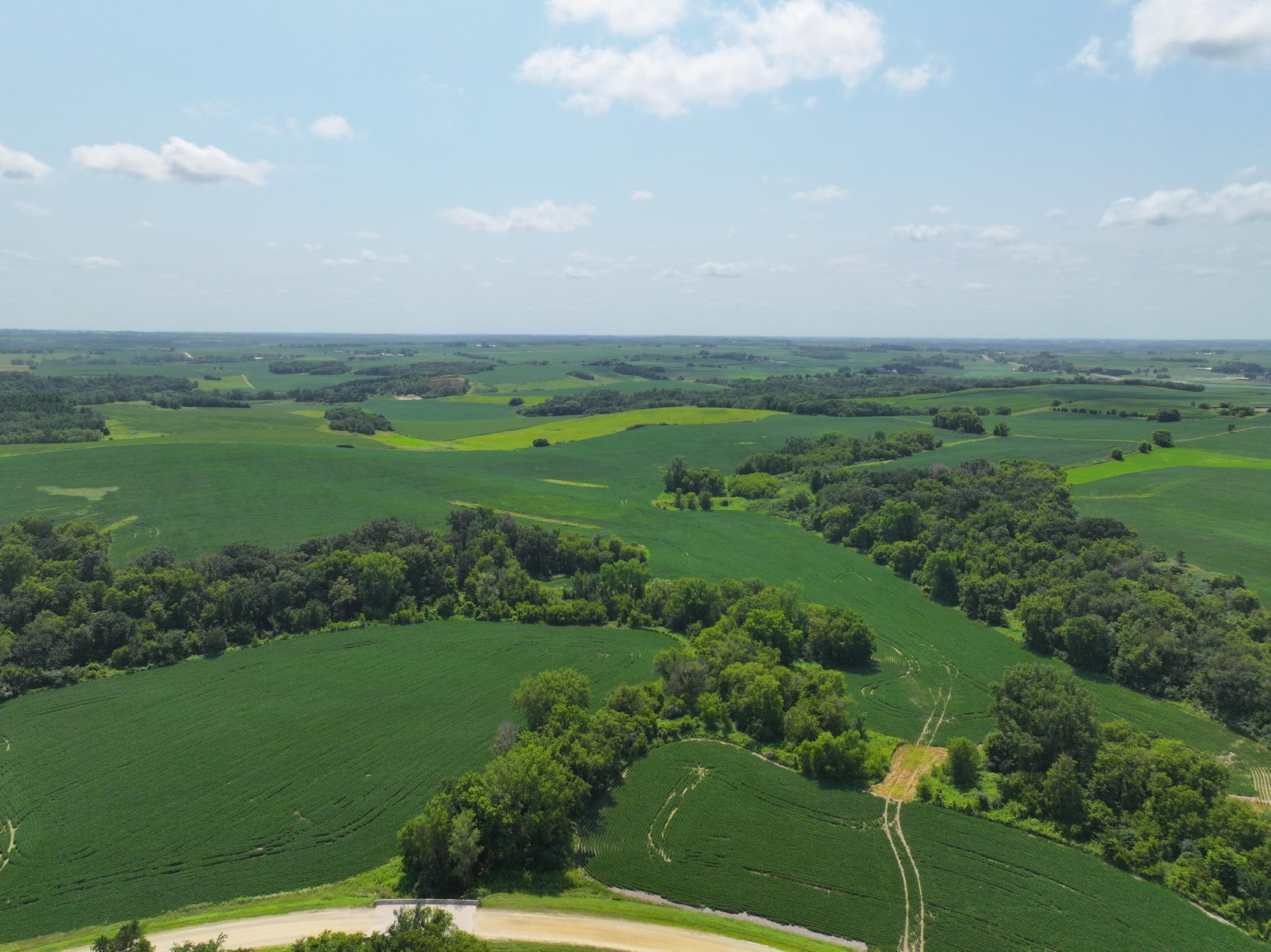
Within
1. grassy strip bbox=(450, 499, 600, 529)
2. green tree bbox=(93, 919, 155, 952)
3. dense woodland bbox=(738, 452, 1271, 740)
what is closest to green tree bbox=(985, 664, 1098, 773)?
dense woodland bbox=(738, 452, 1271, 740)

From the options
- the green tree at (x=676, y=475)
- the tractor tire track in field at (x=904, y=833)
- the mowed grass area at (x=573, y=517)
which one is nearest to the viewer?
the tractor tire track in field at (x=904, y=833)

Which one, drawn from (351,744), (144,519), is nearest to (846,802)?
(351,744)

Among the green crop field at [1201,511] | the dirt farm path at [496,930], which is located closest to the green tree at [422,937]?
the dirt farm path at [496,930]

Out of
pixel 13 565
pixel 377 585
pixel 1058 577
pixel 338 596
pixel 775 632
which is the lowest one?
pixel 775 632

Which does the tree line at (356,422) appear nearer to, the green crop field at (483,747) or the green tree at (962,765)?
the green crop field at (483,747)

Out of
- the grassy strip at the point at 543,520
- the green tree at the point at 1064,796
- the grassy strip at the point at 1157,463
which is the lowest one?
the green tree at the point at 1064,796

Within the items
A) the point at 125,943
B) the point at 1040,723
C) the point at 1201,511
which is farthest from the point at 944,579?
the point at 125,943

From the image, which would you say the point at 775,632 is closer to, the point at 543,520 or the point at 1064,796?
the point at 1064,796
